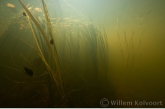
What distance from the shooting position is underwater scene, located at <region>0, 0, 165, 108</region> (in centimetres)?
112

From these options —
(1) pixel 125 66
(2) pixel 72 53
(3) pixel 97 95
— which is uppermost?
(2) pixel 72 53

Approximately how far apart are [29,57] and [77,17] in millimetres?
818

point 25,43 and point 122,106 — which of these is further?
point 25,43

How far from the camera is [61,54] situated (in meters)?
1.25

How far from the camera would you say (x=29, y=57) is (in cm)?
122

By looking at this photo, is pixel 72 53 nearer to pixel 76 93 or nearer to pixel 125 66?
pixel 76 93

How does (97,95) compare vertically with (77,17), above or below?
below

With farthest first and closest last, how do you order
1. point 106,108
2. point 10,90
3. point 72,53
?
point 72,53, point 10,90, point 106,108

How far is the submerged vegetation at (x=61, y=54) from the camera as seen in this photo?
1.17m

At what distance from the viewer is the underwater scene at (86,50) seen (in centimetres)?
112

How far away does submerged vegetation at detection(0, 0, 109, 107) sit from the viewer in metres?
1.17

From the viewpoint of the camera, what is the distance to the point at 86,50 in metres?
1.25

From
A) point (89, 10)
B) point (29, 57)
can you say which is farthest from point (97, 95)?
point (89, 10)

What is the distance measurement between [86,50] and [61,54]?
33cm
